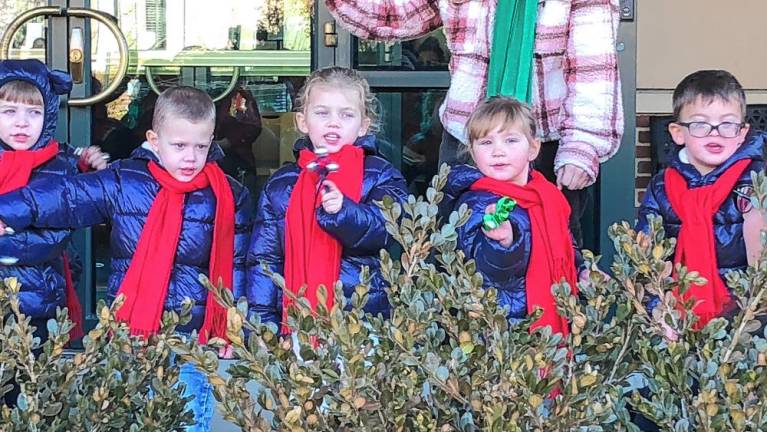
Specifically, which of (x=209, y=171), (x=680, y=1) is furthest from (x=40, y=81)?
(x=680, y=1)

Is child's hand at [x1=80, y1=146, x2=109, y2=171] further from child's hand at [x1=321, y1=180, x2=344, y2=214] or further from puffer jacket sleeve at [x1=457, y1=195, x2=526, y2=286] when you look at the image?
puffer jacket sleeve at [x1=457, y1=195, x2=526, y2=286]

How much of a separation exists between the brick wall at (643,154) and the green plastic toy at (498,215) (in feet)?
6.95

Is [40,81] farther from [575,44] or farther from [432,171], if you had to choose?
[432,171]

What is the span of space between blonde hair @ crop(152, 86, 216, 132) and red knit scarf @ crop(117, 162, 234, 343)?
0.51 feet

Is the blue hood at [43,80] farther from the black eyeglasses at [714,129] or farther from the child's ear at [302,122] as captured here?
the black eyeglasses at [714,129]

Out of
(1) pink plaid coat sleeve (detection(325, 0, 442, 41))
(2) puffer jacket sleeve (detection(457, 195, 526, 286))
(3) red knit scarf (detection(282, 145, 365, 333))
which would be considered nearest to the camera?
(2) puffer jacket sleeve (detection(457, 195, 526, 286))

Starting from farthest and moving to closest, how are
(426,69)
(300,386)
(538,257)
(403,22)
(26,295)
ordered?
(426,69)
(403,22)
(26,295)
(538,257)
(300,386)

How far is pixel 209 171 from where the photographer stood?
347cm

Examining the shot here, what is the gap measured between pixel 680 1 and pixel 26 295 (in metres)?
3.16

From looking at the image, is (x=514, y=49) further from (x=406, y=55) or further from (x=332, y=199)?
(x=406, y=55)

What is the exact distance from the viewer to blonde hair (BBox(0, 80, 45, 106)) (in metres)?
3.47

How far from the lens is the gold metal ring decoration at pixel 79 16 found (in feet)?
15.8

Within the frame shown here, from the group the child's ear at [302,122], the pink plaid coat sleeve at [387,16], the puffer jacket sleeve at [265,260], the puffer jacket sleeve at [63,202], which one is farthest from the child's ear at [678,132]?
the puffer jacket sleeve at [63,202]

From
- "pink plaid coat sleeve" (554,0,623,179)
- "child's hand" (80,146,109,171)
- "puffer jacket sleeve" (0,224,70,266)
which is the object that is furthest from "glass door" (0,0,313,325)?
"pink plaid coat sleeve" (554,0,623,179)
